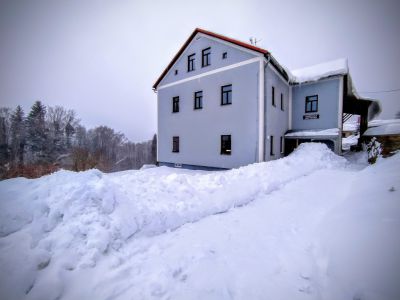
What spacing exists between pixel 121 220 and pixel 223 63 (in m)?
12.5

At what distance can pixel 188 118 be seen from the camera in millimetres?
15453

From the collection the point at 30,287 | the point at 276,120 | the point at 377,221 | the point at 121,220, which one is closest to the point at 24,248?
the point at 30,287

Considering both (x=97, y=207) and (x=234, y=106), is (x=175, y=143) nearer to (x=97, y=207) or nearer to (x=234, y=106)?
(x=234, y=106)

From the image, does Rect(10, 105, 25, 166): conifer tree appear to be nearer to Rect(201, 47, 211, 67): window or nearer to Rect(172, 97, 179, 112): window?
Rect(172, 97, 179, 112): window

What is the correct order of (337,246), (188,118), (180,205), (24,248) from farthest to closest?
(188,118) < (180,205) < (337,246) < (24,248)

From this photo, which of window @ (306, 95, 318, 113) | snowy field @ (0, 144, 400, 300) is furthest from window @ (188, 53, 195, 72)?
snowy field @ (0, 144, 400, 300)

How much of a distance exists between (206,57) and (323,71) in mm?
9541

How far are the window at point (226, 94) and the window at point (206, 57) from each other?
2569mm

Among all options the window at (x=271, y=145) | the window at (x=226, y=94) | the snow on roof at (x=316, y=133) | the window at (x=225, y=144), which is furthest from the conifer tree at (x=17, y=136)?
the snow on roof at (x=316, y=133)

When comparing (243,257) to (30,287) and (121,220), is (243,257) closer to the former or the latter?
(121,220)

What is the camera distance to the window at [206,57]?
14336mm

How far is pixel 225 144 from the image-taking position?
1333 centimetres

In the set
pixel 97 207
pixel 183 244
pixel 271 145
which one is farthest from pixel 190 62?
pixel 183 244

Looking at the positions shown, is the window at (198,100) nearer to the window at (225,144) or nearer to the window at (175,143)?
the window at (225,144)
